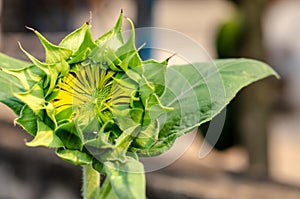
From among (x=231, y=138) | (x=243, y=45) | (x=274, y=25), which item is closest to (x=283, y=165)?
(x=231, y=138)

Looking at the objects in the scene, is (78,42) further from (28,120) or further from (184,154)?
(184,154)

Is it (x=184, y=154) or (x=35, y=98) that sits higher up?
(x=35, y=98)

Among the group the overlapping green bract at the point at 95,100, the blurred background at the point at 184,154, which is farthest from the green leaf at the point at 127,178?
the blurred background at the point at 184,154

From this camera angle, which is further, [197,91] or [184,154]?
[184,154]

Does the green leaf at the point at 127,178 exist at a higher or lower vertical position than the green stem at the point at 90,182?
higher

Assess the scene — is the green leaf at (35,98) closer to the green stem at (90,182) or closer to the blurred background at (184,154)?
the green stem at (90,182)

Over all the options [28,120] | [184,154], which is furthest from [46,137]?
[184,154]

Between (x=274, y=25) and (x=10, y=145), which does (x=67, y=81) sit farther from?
(x=274, y=25)

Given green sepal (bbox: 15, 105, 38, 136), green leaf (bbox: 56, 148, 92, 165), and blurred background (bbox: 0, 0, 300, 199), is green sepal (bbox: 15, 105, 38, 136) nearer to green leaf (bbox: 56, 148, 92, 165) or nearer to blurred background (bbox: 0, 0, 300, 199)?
green leaf (bbox: 56, 148, 92, 165)
